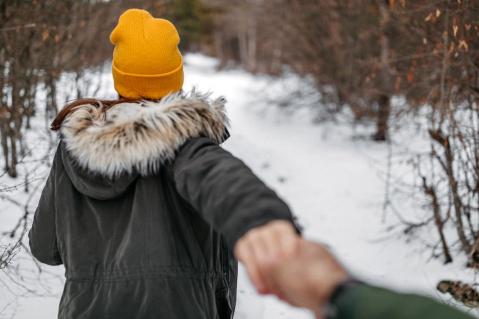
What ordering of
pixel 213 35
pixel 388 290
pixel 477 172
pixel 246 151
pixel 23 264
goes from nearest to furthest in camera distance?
pixel 388 290 → pixel 23 264 → pixel 477 172 → pixel 246 151 → pixel 213 35

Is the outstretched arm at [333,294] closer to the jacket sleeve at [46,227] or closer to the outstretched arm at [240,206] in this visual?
the outstretched arm at [240,206]

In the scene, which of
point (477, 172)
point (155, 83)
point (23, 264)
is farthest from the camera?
point (477, 172)

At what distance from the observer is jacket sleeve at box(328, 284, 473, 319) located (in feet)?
2.18

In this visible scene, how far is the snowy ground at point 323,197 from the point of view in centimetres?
410

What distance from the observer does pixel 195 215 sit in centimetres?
144

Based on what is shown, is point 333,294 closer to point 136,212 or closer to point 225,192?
point 225,192

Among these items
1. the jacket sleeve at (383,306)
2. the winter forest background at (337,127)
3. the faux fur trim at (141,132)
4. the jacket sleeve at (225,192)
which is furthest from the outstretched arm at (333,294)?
the winter forest background at (337,127)

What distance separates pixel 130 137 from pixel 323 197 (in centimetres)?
616

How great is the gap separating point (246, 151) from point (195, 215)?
7.56 m

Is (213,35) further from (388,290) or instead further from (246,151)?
(388,290)

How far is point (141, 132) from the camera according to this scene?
1.34 m

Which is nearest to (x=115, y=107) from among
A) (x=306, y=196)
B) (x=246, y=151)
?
(x=306, y=196)

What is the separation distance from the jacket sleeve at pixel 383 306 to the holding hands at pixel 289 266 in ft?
0.12

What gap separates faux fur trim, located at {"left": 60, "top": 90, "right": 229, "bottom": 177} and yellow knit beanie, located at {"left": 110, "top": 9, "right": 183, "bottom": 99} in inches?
4.3
